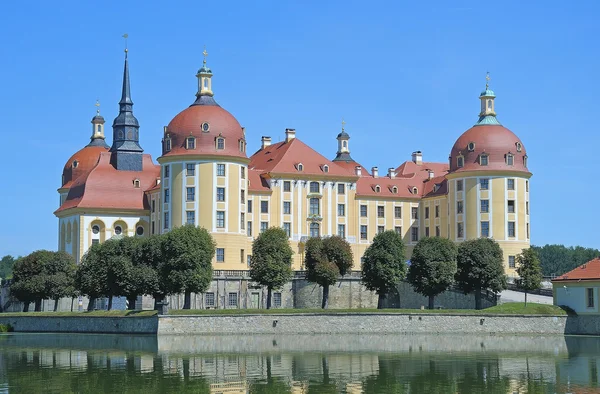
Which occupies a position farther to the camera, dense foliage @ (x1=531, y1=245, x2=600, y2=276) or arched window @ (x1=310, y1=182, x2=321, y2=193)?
dense foliage @ (x1=531, y1=245, x2=600, y2=276)

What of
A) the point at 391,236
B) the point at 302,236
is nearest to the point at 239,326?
the point at 391,236

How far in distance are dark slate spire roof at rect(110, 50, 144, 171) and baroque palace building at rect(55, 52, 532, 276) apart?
12 centimetres

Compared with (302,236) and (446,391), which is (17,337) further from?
(446,391)

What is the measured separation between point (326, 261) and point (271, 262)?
4708 millimetres

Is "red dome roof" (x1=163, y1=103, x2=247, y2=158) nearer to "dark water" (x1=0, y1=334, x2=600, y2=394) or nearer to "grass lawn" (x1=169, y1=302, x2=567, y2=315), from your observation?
"grass lawn" (x1=169, y1=302, x2=567, y2=315)

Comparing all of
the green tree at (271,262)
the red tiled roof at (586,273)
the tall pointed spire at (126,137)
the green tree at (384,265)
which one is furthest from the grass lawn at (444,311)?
the tall pointed spire at (126,137)

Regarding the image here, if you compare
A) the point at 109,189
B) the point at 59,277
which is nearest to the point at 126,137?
the point at 109,189

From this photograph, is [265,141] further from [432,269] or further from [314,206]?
[432,269]

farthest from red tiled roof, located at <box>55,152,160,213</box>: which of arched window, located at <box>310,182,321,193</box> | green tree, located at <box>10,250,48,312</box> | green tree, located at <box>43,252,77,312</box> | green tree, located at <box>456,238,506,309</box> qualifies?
green tree, located at <box>456,238,506,309</box>

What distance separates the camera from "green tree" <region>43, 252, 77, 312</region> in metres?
87.2

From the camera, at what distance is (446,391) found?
3706 centimetres

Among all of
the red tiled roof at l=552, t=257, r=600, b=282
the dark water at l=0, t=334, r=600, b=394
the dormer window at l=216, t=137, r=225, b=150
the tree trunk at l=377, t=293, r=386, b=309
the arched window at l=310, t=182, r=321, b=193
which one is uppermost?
the dormer window at l=216, t=137, r=225, b=150

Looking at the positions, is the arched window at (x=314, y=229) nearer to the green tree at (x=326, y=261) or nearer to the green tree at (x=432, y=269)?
the green tree at (x=326, y=261)

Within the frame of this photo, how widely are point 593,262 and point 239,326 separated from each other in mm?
24984
